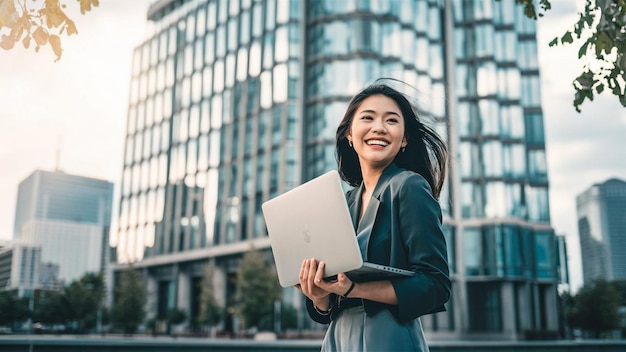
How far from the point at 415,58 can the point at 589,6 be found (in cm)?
4368

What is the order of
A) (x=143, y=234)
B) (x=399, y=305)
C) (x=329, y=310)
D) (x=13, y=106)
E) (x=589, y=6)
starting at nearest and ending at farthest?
(x=399, y=305) < (x=329, y=310) < (x=589, y=6) < (x=13, y=106) < (x=143, y=234)

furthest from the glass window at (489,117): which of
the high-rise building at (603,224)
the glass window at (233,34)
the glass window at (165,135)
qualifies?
the glass window at (165,135)

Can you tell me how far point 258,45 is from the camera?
157 feet

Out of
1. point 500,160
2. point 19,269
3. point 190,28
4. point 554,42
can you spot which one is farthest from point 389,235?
point 190,28

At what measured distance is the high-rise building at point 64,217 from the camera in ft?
70.2

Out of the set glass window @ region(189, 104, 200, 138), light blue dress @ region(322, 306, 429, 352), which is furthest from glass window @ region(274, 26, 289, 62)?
light blue dress @ region(322, 306, 429, 352)

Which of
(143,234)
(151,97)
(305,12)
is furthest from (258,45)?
(143,234)

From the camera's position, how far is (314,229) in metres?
1.97

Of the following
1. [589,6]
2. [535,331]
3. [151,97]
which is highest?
[151,97]

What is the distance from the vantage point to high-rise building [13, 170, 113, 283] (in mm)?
21391

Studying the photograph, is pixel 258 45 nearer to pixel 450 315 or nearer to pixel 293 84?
pixel 293 84

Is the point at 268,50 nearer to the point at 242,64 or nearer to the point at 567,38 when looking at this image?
the point at 242,64

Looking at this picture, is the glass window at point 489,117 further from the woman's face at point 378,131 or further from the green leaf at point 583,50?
the woman's face at point 378,131

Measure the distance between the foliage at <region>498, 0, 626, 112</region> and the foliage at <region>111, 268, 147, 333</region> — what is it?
42.7 m
